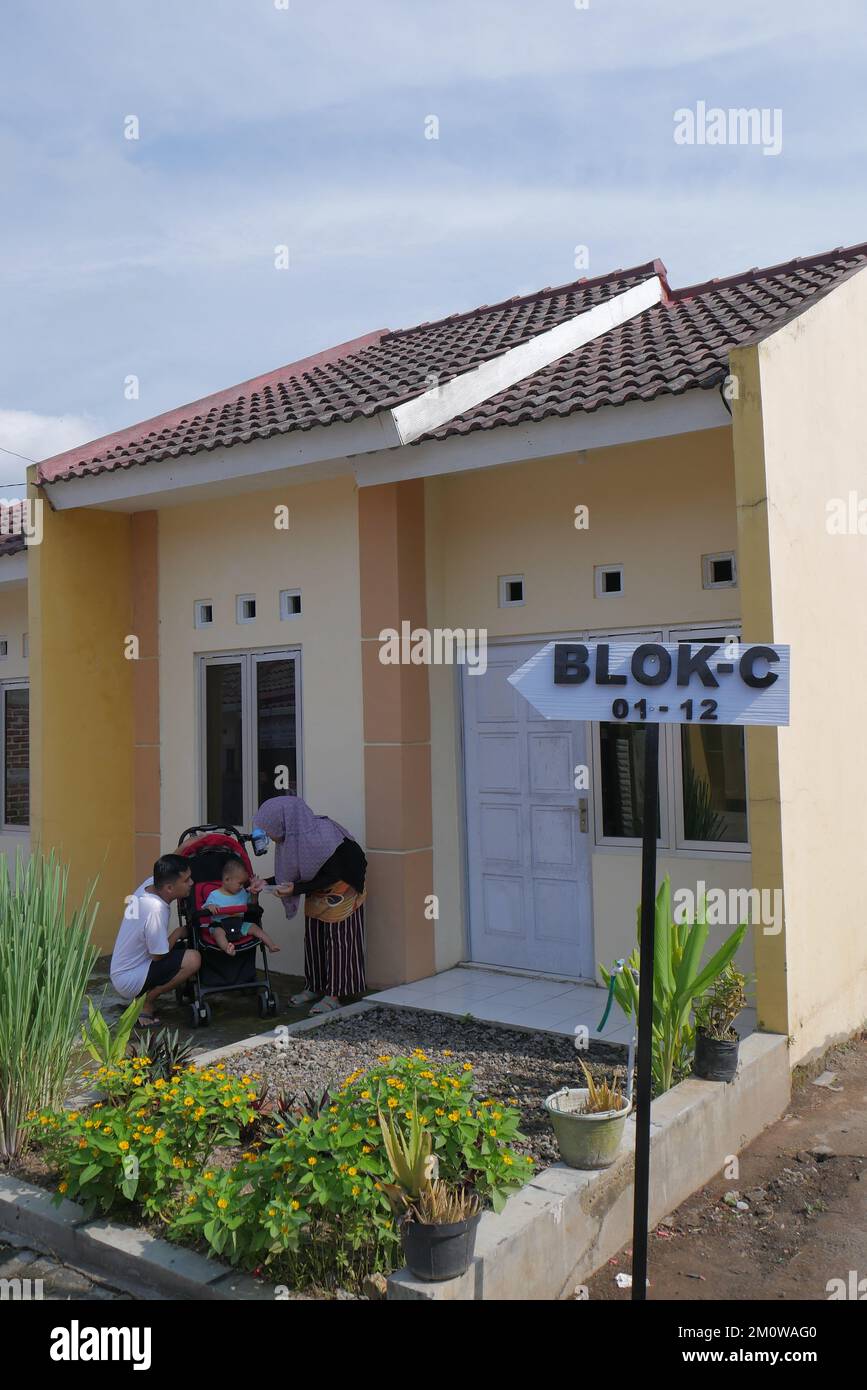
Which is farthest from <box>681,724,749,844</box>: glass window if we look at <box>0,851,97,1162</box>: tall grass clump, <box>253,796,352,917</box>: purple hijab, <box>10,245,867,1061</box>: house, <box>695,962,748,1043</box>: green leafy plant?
<box>0,851,97,1162</box>: tall grass clump

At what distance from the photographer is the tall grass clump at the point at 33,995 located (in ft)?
15.9

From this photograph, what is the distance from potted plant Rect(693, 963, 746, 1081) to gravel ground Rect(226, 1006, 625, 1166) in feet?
2.53

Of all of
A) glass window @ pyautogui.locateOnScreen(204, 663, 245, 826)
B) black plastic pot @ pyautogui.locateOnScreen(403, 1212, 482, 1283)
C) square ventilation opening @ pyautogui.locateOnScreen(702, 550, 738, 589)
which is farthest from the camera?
glass window @ pyautogui.locateOnScreen(204, 663, 245, 826)

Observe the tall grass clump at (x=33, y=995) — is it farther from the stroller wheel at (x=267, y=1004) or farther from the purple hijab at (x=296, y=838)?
the purple hijab at (x=296, y=838)

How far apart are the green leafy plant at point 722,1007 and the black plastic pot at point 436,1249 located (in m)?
2.10

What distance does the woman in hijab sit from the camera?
7406 mm

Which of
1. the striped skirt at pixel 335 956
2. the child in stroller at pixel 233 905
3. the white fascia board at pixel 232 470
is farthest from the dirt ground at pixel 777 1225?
the white fascia board at pixel 232 470

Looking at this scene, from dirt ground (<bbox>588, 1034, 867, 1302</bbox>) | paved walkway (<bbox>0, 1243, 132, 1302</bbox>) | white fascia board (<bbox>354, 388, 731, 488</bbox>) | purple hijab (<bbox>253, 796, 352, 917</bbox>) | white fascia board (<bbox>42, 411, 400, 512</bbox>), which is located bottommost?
dirt ground (<bbox>588, 1034, 867, 1302</bbox>)

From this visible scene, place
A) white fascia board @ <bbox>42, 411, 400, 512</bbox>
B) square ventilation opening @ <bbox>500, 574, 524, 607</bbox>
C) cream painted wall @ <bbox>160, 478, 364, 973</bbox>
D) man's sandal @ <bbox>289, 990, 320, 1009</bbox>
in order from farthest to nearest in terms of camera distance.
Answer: cream painted wall @ <bbox>160, 478, 364, 973</bbox> < square ventilation opening @ <bbox>500, 574, 524, 607</bbox> < man's sandal @ <bbox>289, 990, 320, 1009</bbox> < white fascia board @ <bbox>42, 411, 400, 512</bbox>

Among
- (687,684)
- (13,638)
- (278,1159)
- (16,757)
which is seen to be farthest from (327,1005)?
(13,638)

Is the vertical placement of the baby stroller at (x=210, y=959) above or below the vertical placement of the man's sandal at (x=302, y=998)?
above

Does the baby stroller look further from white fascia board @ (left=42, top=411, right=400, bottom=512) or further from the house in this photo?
white fascia board @ (left=42, top=411, right=400, bottom=512)
